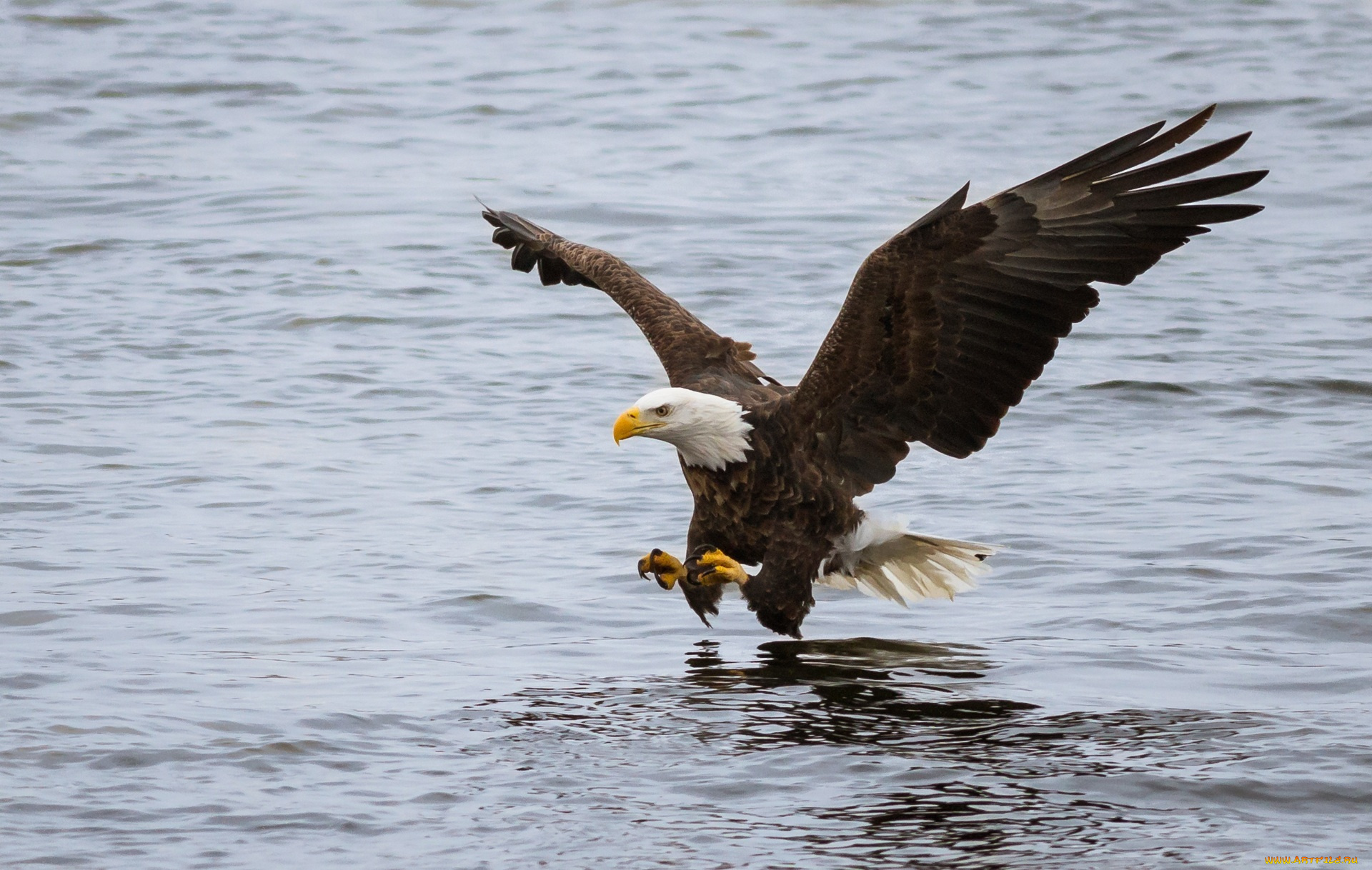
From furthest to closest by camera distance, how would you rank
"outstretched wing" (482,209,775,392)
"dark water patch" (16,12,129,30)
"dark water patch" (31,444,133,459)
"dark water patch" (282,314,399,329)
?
"dark water patch" (16,12,129,30) < "dark water patch" (282,314,399,329) < "dark water patch" (31,444,133,459) < "outstretched wing" (482,209,775,392)

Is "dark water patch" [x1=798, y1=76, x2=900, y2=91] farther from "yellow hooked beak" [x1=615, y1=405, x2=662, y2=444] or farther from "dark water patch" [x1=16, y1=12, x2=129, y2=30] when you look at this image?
"yellow hooked beak" [x1=615, y1=405, x2=662, y2=444]

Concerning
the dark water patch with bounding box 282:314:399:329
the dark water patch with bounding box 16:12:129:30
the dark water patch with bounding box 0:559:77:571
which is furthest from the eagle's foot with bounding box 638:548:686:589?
the dark water patch with bounding box 16:12:129:30

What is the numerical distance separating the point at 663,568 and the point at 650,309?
124 cm

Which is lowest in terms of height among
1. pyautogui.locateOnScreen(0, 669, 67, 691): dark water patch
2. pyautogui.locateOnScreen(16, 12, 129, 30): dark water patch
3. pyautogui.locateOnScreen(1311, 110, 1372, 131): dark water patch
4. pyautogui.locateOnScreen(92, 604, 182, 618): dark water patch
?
pyautogui.locateOnScreen(0, 669, 67, 691): dark water patch

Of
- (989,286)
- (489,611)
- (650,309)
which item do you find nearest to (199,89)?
(650,309)

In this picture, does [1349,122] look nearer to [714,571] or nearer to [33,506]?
[714,571]

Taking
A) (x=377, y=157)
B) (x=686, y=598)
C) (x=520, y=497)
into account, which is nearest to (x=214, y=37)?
(x=377, y=157)

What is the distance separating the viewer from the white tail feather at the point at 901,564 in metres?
5.84

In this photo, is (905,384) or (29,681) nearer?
(29,681)

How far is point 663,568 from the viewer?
18.2 ft

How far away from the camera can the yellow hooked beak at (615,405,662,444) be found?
17.9ft

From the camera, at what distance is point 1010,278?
17.2 feet

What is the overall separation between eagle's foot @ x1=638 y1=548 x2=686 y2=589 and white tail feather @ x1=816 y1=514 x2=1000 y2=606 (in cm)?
52

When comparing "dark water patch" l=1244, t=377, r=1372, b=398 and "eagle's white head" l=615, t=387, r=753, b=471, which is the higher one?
"eagle's white head" l=615, t=387, r=753, b=471
